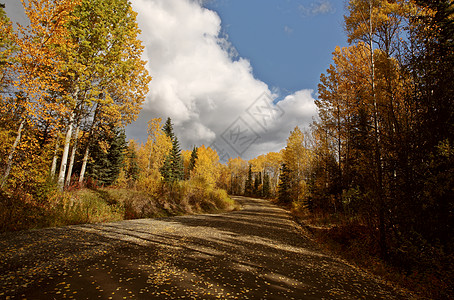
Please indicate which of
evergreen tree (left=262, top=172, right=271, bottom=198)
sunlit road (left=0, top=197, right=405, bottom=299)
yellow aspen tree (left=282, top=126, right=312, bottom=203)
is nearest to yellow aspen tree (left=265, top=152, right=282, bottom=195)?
evergreen tree (left=262, top=172, right=271, bottom=198)

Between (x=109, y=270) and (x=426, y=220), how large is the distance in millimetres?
7650

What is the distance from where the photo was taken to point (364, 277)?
525cm

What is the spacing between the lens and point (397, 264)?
5648 millimetres

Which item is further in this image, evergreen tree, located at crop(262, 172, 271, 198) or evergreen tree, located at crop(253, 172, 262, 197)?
evergreen tree, located at crop(253, 172, 262, 197)

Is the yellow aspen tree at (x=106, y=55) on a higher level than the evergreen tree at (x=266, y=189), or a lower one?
higher

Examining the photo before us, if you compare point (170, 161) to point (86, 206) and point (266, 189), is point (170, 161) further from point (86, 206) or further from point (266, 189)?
point (266, 189)

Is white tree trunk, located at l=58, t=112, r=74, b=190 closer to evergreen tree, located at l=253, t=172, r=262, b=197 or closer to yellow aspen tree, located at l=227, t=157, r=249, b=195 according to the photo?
evergreen tree, located at l=253, t=172, r=262, b=197

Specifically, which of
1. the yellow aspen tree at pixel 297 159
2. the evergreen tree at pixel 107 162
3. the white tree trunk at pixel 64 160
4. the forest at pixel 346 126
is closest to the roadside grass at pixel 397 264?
the forest at pixel 346 126

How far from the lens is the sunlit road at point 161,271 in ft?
11.3

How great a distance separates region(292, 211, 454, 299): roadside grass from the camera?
4281 mm

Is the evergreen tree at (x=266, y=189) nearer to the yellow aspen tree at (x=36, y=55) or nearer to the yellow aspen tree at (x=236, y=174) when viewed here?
the yellow aspen tree at (x=236, y=174)

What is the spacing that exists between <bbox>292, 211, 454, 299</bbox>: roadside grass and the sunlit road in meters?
0.53

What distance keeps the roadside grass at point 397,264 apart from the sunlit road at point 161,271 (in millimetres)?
532

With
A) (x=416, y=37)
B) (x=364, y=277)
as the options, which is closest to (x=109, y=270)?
(x=364, y=277)
